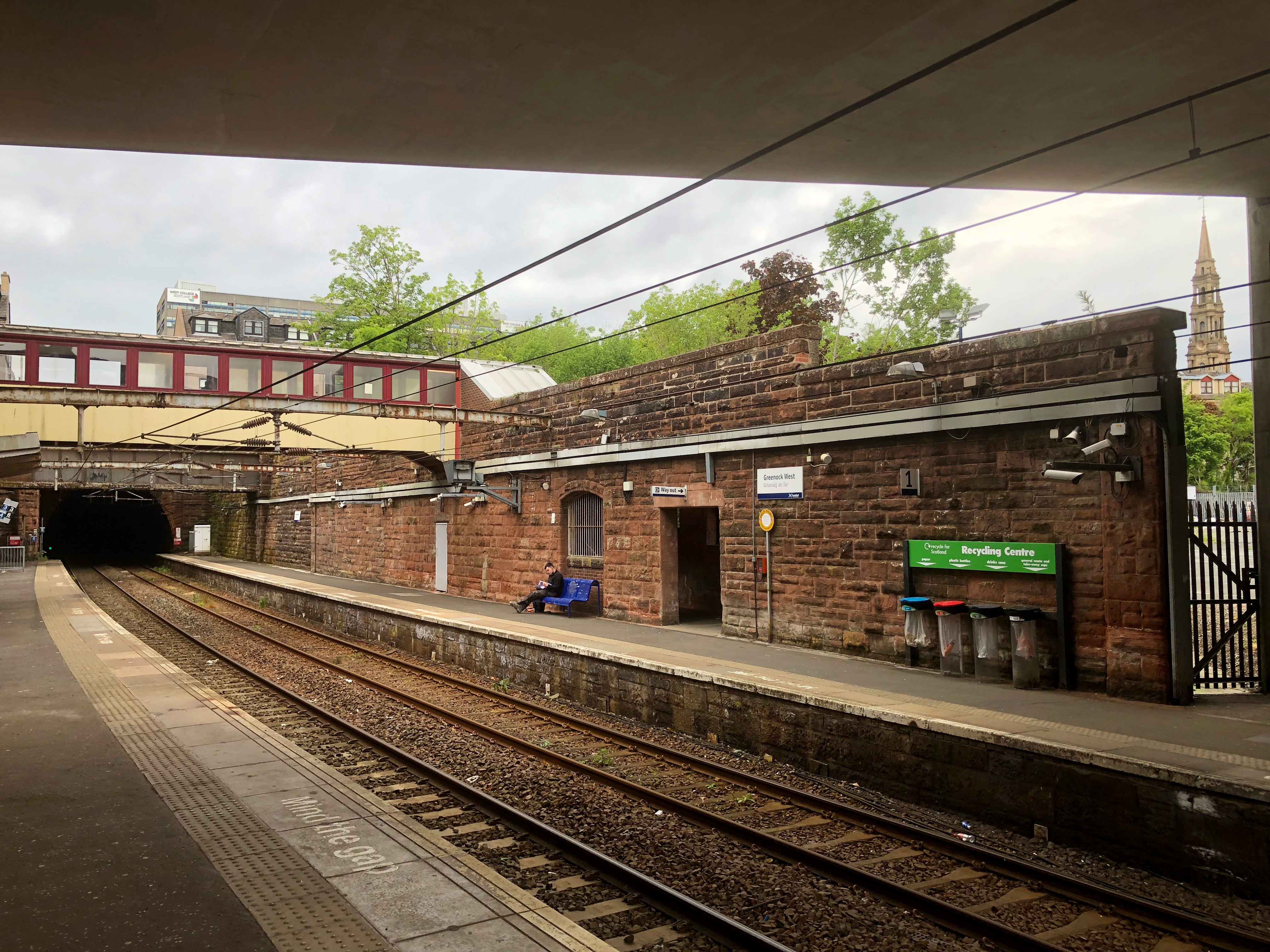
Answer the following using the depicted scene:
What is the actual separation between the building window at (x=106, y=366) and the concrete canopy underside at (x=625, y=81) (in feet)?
47.9

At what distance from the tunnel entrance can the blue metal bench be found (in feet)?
130

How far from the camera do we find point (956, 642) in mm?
9664

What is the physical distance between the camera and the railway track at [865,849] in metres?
5.00

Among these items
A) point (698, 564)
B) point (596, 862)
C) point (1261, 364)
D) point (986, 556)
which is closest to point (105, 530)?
point (698, 564)

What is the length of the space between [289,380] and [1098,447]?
1884 cm

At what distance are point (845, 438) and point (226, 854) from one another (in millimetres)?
8152

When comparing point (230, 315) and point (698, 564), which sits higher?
point (230, 315)

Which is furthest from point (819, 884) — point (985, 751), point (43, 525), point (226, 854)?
point (43, 525)

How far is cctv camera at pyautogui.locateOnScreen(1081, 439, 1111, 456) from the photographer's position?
328 inches

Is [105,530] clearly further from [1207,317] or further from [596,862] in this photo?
[1207,317]

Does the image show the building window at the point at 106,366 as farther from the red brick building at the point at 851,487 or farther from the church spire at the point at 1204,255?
A: the church spire at the point at 1204,255

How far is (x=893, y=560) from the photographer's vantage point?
10570 millimetres

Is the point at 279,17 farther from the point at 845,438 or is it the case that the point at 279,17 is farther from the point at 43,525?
the point at 43,525

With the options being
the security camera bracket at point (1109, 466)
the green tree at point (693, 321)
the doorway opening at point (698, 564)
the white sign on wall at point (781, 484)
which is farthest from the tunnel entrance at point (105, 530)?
the security camera bracket at point (1109, 466)
